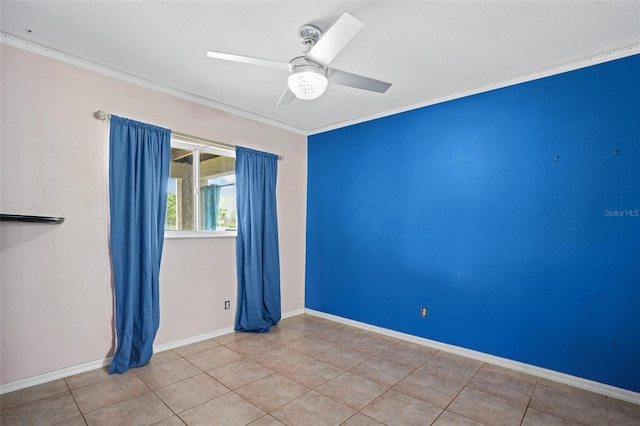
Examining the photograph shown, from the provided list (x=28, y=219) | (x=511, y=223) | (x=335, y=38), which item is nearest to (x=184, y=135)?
(x=28, y=219)

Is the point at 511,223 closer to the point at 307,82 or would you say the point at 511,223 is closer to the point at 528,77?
the point at 528,77

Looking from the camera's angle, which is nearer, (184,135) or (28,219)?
(28,219)

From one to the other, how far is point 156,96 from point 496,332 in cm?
414

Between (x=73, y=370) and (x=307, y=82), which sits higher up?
(x=307, y=82)

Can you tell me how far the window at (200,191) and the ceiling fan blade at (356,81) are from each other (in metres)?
2.02

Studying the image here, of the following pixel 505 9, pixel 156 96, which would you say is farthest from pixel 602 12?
pixel 156 96

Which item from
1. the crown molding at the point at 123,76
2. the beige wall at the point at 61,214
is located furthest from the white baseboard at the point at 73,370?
the crown molding at the point at 123,76

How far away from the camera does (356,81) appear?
2.20 metres

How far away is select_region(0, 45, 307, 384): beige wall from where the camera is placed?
238 cm

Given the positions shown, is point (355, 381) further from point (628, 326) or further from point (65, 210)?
point (65, 210)

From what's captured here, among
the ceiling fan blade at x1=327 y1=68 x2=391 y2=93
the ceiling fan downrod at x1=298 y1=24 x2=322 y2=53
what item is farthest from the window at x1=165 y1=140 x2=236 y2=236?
the ceiling fan blade at x1=327 y1=68 x2=391 y2=93

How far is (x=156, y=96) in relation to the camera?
3154 millimetres

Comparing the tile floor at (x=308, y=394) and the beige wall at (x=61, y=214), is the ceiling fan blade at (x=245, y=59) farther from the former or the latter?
the tile floor at (x=308, y=394)

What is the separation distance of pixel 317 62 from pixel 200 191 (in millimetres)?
2193
